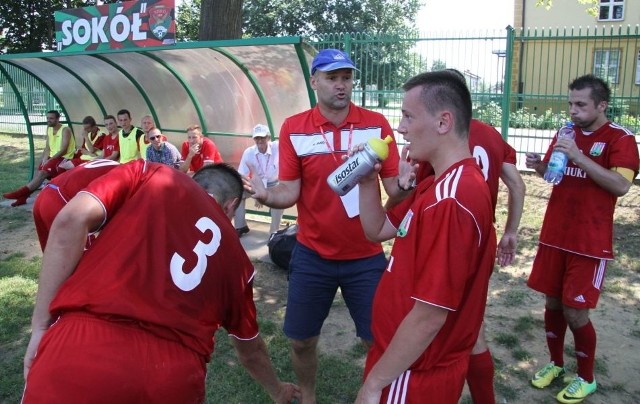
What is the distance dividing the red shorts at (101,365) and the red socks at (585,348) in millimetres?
2835

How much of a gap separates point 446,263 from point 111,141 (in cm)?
921

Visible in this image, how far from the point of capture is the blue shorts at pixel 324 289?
3191 mm

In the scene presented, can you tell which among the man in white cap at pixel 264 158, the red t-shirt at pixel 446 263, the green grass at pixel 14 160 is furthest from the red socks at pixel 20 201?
the red t-shirt at pixel 446 263

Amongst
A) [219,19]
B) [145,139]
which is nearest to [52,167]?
[145,139]

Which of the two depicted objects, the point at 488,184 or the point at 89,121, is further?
the point at 89,121

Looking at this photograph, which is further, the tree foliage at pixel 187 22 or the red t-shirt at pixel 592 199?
the tree foliage at pixel 187 22

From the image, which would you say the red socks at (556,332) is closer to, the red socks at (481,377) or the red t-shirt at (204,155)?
the red socks at (481,377)

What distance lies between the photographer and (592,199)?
3.54 m

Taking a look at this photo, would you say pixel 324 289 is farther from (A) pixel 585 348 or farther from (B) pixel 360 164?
(A) pixel 585 348

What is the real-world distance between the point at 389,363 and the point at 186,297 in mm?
721

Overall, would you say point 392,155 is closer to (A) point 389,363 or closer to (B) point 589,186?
(B) point 589,186

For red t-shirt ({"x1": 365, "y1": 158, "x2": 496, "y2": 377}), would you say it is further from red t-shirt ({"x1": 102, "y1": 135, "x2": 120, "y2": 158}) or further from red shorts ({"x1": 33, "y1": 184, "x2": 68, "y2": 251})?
red t-shirt ({"x1": 102, "y1": 135, "x2": 120, "y2": 158})

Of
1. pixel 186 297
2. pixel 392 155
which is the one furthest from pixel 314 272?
pixel 186 297

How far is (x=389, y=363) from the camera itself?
1771 millimetres
